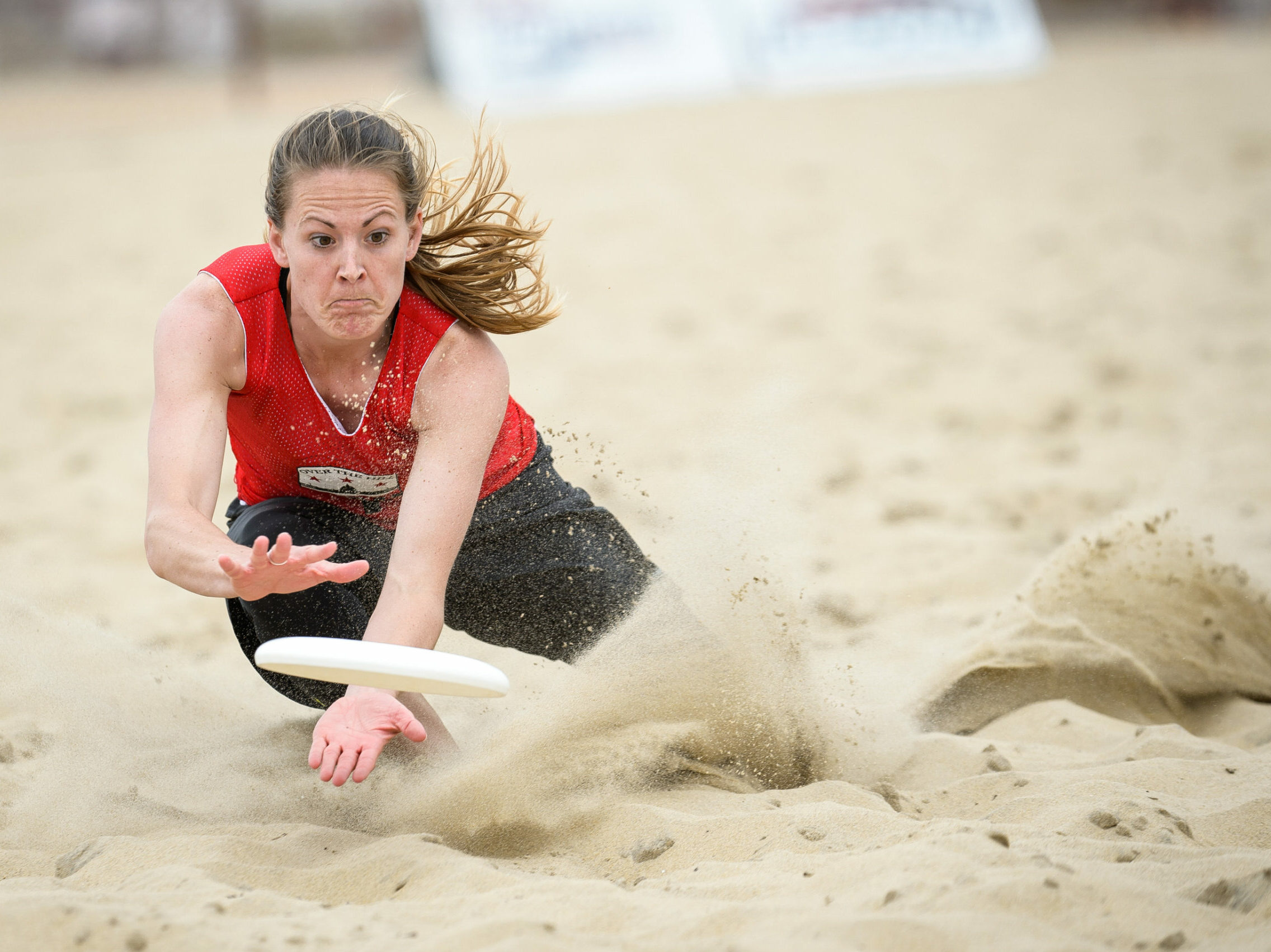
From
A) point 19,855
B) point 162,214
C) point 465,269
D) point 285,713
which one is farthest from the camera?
point 162,214

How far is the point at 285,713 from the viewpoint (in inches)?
107

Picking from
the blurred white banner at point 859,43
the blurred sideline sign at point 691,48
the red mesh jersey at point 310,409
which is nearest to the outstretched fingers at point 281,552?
the red mesh jersey at point 310,409

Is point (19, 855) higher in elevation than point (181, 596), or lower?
lower

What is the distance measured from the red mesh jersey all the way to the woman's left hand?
1.54 ft

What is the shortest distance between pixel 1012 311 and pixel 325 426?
439cm

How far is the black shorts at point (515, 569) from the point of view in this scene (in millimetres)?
2375

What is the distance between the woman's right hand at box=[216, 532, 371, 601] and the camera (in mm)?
1760

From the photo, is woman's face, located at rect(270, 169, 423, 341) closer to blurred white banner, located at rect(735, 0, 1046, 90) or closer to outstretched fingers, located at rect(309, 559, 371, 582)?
outstretched fingers, located at rect(309, 559, 371, 582)

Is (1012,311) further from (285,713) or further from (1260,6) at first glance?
(1260,6)

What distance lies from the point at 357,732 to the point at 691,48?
30.6ft

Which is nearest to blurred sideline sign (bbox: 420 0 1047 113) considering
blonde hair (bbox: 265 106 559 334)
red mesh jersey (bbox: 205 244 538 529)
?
blonde hair (bbox: 265 106 559 334)

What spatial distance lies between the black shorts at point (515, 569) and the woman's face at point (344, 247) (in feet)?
1.59

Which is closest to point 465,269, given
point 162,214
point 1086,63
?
point 162,214

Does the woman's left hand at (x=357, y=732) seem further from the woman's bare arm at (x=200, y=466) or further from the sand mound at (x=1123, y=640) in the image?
the sand mound at (x=1123, y=640)
